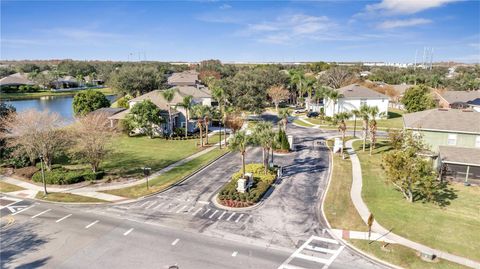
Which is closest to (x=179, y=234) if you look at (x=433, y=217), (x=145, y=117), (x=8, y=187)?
(x=433, y=217)

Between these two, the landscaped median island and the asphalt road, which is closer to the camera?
the asphalt road

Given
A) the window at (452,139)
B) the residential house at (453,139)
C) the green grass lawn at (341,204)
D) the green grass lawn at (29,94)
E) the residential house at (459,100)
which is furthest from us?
the green grass lawn at (29,94)

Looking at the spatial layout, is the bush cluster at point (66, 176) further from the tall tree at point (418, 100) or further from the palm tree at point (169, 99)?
the tall tree at point (418, 100)

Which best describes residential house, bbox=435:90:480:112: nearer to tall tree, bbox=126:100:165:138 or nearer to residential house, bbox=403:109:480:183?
residential house, bbox=403:109:480:183

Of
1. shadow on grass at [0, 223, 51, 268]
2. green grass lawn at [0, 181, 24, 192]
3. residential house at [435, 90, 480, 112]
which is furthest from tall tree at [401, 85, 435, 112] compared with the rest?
green grass lawn at [0, 181, 24, 192]

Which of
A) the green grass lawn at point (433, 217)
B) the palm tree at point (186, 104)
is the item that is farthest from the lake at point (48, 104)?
the green grass lawn at point (433, 217)

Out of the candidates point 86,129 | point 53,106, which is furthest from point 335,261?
point 53,106

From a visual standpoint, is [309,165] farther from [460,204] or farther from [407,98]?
[407,98]
